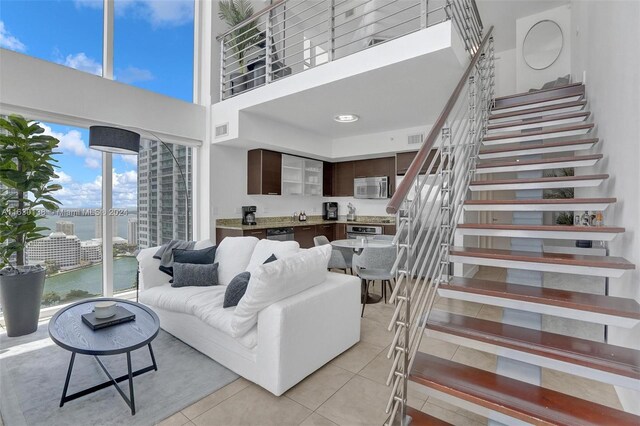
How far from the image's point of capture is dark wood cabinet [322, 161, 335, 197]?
676 centimetres

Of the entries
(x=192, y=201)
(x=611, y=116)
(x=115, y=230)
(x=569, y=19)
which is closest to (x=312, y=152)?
(x=192, y=201)

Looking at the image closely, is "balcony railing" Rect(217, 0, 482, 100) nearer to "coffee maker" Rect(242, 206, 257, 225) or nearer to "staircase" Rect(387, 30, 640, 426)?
"staircase" Rect(387, 30, 640, 426)

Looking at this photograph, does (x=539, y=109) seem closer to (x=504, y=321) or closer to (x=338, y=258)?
(x=504, y=321)

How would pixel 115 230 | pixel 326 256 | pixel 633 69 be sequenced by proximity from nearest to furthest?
pixel 633 69 → pixel 326 256 → pixel 115 230

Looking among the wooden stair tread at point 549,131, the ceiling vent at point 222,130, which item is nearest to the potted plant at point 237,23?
the ceiling vent at point 222,130

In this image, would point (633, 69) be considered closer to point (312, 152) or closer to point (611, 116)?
point (611, 116)

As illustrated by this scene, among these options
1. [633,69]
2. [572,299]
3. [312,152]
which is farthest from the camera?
[312,152]

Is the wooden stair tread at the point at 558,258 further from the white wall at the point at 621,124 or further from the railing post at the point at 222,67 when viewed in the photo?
the railing post at the point at 222,67

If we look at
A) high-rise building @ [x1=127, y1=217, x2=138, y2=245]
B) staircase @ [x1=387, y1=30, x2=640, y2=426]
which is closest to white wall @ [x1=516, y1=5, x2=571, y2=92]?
staircase @ [x1=387, y1=30, x2=640, y2=426]

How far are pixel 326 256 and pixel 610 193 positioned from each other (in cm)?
223

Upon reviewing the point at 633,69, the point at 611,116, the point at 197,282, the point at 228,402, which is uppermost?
the point at 633,69

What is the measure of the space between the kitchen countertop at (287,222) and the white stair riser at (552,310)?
3.48 meters

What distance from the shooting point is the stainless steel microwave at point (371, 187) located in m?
5.98

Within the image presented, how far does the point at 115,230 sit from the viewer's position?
12.9 feet
